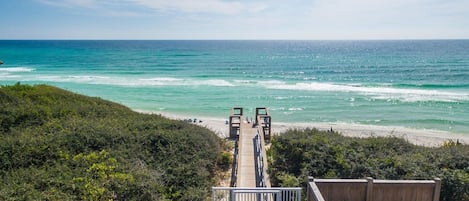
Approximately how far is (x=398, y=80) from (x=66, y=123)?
43004mm

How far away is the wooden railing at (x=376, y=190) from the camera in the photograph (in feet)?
20.9

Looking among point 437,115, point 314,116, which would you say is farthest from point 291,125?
point 437,115

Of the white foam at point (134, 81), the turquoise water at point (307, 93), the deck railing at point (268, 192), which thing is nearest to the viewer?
the deck railing at point (268, 192)

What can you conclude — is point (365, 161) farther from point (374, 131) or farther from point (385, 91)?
point (385, 91)

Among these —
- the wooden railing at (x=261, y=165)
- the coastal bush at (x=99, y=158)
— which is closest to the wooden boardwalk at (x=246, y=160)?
the wooden railing at (x=261, y=165)

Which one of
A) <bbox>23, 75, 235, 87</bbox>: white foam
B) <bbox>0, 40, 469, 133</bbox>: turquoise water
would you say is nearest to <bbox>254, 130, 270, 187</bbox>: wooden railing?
<bbox>0, 40, 469, 133</bbox>: turquoise water

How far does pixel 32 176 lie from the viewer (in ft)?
→ 24.3

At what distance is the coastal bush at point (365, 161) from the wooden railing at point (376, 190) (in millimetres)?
Result: 1403

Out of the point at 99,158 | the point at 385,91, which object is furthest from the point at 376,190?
the point at 385,91

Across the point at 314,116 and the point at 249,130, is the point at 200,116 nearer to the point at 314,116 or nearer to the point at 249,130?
the point at 314,116

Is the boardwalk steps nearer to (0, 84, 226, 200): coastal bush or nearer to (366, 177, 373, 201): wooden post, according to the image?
(0, 84, 226, 200): coastal bush

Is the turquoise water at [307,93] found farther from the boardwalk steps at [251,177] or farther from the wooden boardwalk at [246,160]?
the boardwalk steps at [251,177]

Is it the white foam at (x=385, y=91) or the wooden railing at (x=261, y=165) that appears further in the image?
the white foam at (x=385, y=91)

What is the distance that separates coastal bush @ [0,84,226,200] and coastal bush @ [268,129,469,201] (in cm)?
242
